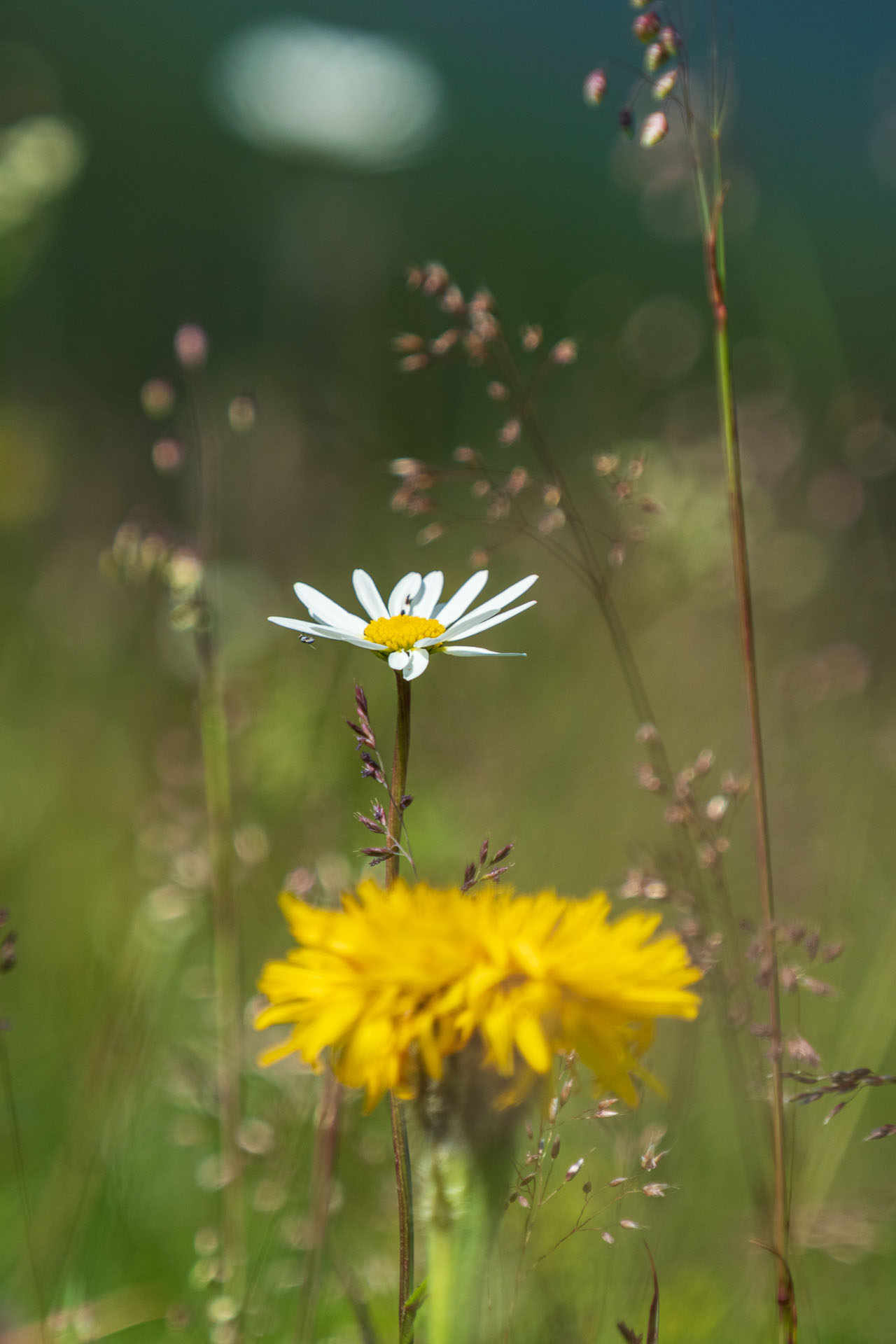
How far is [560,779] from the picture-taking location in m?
2.34

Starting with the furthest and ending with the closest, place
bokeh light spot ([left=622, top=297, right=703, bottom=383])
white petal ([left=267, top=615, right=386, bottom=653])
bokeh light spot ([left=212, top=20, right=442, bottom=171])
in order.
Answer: bokeh light spot ([left=212, top=20, right=442, bottom=171]) → bokeh light spot ([left=622, top=297, right=703, bottom=383]) → white petal ([left=267, top=615, right=386, bottom=653])

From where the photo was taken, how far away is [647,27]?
851mm

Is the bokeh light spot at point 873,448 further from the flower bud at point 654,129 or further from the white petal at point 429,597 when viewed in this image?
the white petal at point 429,597

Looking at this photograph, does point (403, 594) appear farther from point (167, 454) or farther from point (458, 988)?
point (167, 454)

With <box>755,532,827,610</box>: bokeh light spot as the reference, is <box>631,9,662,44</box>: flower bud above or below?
above

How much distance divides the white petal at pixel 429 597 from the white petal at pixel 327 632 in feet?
0.33

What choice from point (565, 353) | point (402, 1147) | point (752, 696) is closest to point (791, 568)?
point (565, 353)

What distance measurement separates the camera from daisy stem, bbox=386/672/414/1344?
609 millimetres

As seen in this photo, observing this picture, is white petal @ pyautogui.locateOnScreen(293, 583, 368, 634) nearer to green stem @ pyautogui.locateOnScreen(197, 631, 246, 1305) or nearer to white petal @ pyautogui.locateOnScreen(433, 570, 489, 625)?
white petal @ pyautogui.locateOnScreen(433, 570, 489, 625)

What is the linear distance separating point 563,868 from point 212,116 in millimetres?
4911

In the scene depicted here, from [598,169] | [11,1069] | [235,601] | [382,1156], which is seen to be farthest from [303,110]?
[382,1156]

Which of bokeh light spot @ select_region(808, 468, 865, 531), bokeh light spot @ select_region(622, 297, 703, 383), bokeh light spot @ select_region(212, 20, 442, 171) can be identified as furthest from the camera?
bokeh light spot @ select_region(212, 20, 442, 171)

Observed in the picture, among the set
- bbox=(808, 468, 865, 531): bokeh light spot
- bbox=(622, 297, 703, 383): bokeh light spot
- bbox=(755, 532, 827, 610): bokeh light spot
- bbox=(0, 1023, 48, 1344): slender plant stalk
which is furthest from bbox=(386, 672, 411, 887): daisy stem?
bbox=(622, 297, 703, 383): bokeh light spot

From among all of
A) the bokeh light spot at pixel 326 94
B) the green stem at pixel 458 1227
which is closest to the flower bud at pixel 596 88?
the green stem at pixel 458 1227
